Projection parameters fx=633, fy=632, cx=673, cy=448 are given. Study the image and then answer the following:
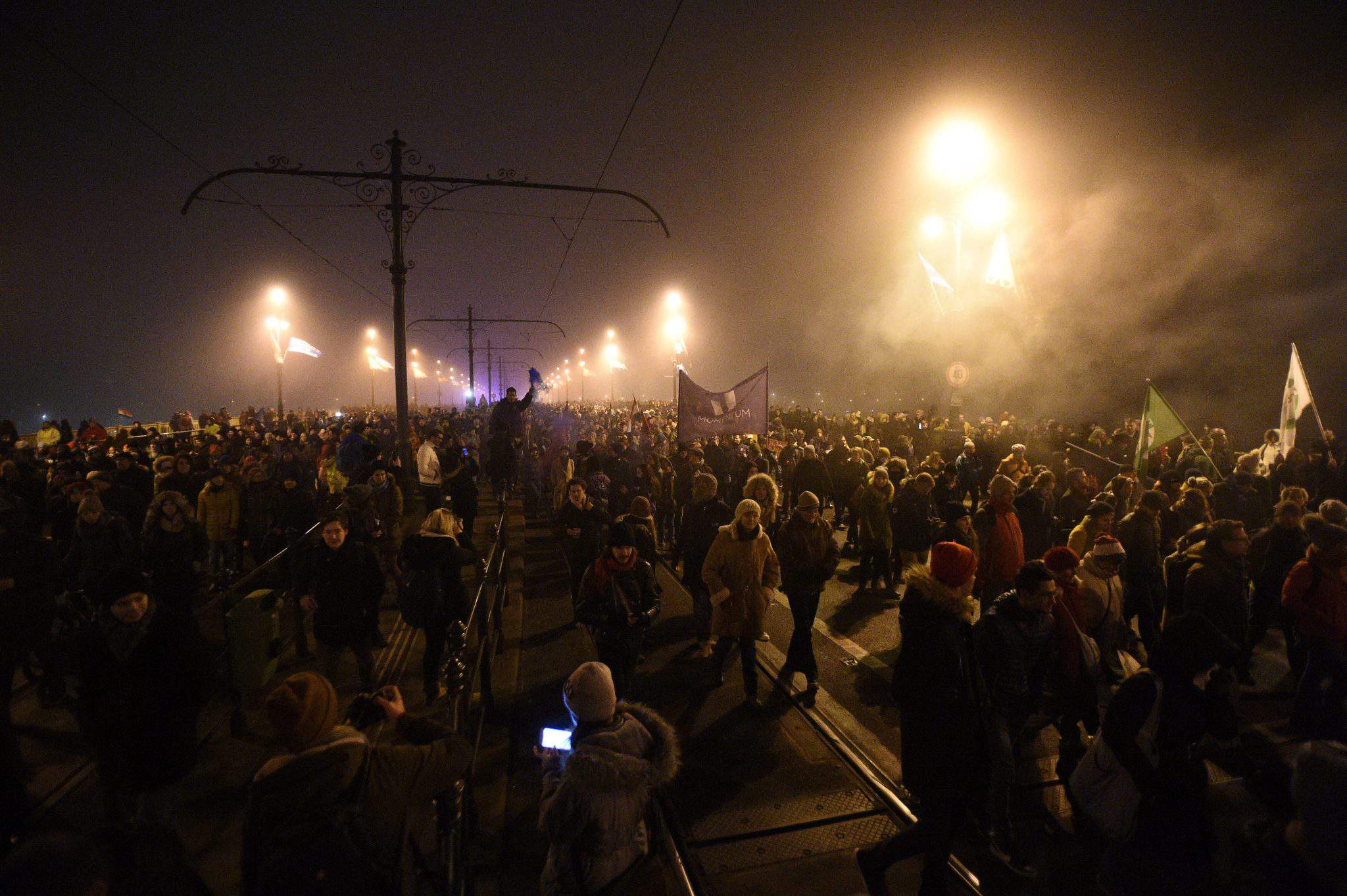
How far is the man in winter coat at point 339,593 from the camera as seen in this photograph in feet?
16.8

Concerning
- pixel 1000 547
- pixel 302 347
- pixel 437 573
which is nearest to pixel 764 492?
pixel 1000 547

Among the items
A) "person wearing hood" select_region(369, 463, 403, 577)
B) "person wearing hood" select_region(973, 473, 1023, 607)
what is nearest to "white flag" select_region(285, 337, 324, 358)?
"person wearing hood" select_region(369, 463, 403, 577)

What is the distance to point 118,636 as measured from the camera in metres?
3.33

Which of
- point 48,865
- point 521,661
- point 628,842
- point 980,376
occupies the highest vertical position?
point 980,376

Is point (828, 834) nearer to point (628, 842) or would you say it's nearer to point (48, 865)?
point (628, 842)

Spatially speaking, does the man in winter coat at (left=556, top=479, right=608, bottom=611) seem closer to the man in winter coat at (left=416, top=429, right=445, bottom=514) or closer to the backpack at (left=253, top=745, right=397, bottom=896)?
the backpack at (left=253, top=745, right=397, bottom=896)

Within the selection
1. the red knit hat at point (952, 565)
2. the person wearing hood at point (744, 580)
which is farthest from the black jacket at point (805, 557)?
the red knit hat at point (952, 565)

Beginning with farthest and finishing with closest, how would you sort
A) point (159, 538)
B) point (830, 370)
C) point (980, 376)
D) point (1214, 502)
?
point (830, 370) < point (980, 376) < point (1214, 502) < point (159, 538)

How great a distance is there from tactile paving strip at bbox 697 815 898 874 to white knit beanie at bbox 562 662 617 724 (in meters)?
1.72

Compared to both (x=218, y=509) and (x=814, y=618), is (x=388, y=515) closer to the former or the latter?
(x=218, y=509)

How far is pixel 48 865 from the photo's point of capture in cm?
141

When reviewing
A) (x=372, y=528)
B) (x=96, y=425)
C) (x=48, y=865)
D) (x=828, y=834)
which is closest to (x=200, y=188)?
(x=372, y=528)

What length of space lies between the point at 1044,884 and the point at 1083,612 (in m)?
1.78

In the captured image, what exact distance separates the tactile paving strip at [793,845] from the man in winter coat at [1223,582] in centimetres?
308
